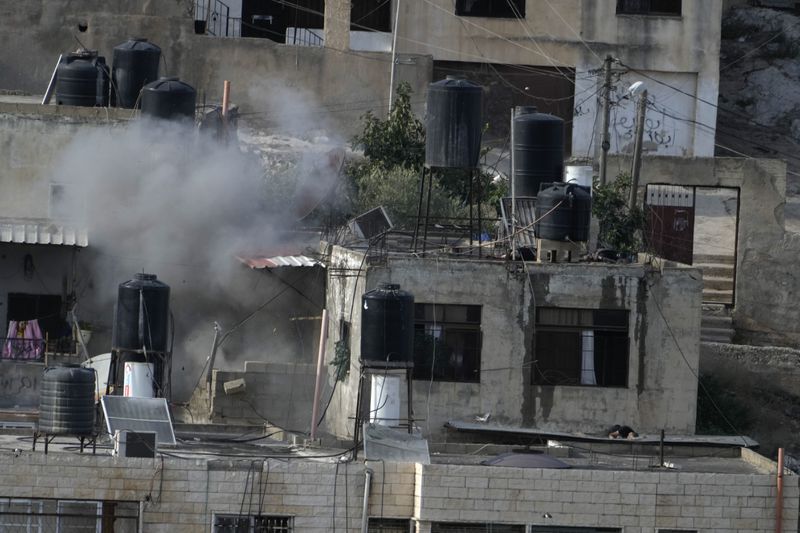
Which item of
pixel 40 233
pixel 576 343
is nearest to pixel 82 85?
pixel 40 233

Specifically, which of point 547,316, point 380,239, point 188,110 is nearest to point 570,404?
point 547,316

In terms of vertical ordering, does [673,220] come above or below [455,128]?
below

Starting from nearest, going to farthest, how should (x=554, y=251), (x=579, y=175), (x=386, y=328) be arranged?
1. (x=386, y=328)
2. (x=554, y=251)
3. (x=579, y=175)

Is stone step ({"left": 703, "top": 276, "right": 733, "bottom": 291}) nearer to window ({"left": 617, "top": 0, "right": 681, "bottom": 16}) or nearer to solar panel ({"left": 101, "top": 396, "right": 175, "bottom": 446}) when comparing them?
window ({"left": 617, "top": 0, "right": 681, "bottom": 16})

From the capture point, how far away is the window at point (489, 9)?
168ft

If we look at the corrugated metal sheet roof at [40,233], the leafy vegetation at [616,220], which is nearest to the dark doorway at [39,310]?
the corrugated metal sheet roof at [40,233]

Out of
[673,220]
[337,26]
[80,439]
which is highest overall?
[337,26]

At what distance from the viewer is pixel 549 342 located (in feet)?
111

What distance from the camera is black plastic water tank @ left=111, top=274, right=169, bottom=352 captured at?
3142 cm

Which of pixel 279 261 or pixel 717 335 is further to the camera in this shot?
pixel 717 335

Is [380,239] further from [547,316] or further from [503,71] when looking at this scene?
[503,71]

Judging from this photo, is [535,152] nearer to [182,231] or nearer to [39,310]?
[182,231]

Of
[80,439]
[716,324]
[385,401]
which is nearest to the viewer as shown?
[80,439]

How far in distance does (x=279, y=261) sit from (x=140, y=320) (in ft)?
22.1
